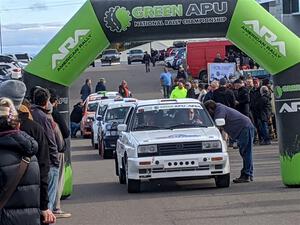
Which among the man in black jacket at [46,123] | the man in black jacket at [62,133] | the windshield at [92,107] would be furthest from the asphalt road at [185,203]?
the windshield at [92,107]

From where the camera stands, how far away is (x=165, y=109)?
15844 millimetres

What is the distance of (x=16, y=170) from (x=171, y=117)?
976 cm

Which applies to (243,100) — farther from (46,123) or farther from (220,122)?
(46,123)

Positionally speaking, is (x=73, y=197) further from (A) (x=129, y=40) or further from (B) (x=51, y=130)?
(B) (x=51, y=130)

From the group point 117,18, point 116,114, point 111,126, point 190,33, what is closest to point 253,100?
point 116,114

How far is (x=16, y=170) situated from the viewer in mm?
6016

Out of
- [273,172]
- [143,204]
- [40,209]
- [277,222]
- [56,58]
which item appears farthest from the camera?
[273,172]

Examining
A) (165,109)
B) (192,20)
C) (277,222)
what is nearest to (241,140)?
(165,109)

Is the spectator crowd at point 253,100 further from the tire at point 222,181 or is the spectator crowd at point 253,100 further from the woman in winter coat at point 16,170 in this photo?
the woman in winter coat at point 16,170

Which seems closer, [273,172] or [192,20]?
[192,20]

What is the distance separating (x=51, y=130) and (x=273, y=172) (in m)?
7.60

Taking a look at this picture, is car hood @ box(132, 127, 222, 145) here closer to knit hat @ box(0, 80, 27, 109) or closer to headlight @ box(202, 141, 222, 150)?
headlight @ box(202, 141, 222, 150)

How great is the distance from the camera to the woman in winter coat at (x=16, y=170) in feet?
19.7

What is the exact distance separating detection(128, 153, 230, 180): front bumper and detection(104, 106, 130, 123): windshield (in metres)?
9.95
